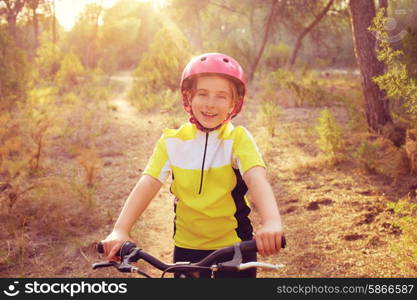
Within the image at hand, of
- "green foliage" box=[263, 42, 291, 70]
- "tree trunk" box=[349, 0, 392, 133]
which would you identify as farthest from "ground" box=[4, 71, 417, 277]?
"green foliage" box=[263, 42, 291, 70]

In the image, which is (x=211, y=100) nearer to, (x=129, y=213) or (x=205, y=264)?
(x=129, y=213)

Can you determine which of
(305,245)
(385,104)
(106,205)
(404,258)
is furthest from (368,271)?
(385,104)

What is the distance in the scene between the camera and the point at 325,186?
238 inches

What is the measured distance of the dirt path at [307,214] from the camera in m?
4.11

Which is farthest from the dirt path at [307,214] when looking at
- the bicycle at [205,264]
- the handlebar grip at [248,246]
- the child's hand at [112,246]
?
the handlebar grip at [248,246]

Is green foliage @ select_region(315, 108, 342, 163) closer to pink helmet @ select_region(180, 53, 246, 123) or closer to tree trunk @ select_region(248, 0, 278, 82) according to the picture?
pink helmet @ select_region(180, 53, 246, 123)

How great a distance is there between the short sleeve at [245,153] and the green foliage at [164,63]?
1305cm

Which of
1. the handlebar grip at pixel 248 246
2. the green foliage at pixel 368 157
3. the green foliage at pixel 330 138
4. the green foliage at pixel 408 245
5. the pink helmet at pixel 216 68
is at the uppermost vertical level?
the pink helmet at pixel 216 68

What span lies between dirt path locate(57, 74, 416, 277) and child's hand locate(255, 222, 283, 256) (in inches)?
89.2

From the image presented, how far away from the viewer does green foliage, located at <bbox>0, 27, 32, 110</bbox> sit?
28.7 feet

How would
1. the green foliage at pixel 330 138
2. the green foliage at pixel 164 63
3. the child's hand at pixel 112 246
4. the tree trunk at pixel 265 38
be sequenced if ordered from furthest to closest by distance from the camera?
1. the tree trunk at pixel 265 38
2. the green foliage at pixel 164 63
3. the green foliage at pixel 330 138
4. the child's hand at pixel 112 246

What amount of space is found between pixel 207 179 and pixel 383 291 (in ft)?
4.55

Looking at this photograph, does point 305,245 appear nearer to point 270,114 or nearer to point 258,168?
point 258,168

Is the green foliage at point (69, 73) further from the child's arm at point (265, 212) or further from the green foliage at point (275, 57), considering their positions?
the child's arm at point (265, 212)
